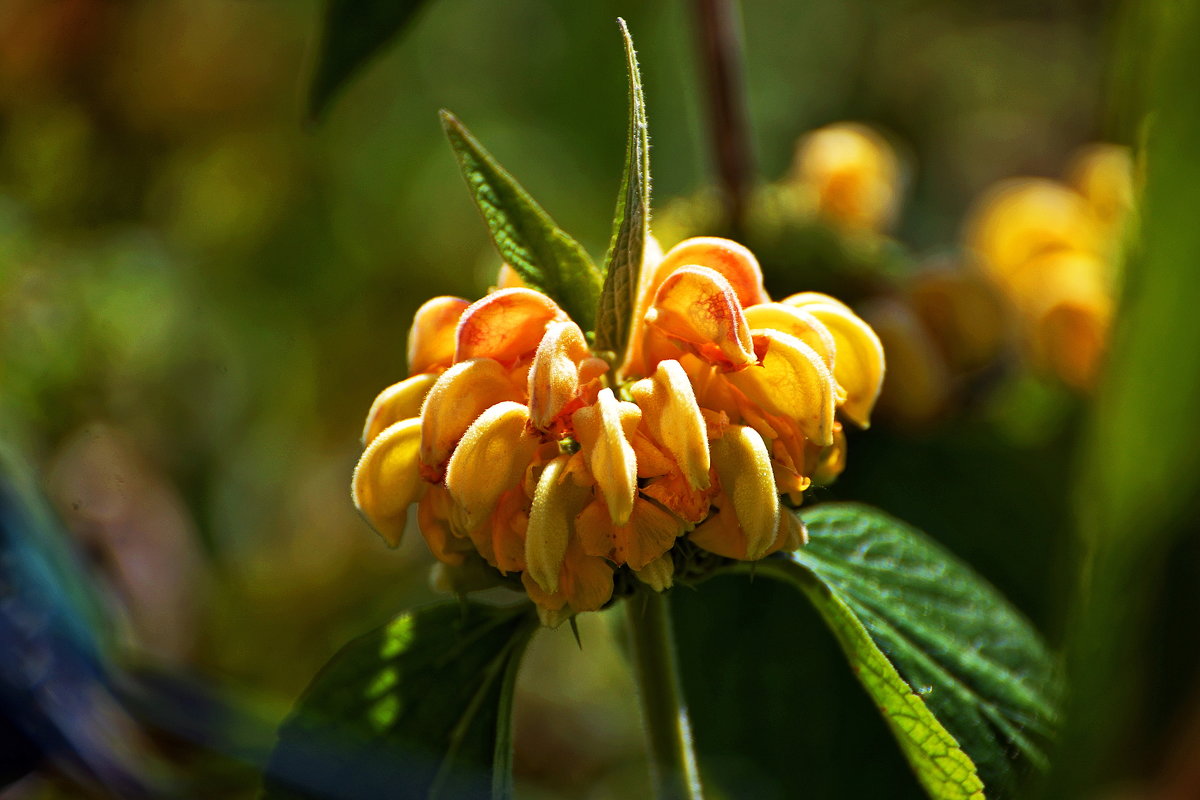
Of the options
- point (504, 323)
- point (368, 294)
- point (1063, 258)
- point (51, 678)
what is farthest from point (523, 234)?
point (368, 294)

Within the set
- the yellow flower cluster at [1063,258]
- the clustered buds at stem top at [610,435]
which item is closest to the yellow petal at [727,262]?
the clustered buds at stem top at [610,435]

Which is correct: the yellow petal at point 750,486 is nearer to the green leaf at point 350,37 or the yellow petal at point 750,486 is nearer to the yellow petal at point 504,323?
the yellow petal at point 504,323

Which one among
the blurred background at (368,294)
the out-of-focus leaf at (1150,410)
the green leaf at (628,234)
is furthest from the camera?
the blurred background at (368,294)

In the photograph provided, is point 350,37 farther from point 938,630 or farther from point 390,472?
point 938,630

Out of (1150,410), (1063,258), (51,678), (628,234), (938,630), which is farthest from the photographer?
(1063,258)

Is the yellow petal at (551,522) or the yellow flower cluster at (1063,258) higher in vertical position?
the yellow petal at (551,522)

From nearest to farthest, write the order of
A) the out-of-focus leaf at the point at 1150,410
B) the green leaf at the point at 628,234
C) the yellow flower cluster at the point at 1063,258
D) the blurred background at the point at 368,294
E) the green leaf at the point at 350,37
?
1. the out-of-focus leaf at the point at 1150,410
2. the green leaf at the point at 628,234
3. the green leaf at the point at 350,37
4. the blurred background at the point at 368,294
5. the yellow flower cluster at the point at 1063,258

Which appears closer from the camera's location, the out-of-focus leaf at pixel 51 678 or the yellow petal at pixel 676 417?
the yellow petal at pixel 676 417

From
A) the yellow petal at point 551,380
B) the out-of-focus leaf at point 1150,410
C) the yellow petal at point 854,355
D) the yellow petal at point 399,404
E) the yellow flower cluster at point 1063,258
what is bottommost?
the yellow flower cluster at point 1063,258
